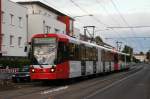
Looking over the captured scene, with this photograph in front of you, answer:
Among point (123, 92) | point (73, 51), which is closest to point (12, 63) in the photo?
point (73, 51)

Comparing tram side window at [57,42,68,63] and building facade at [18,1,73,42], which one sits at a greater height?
building facade at [18,1,73,42]

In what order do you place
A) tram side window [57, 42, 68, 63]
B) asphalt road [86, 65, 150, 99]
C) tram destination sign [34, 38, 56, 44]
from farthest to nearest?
1. tram destination sign [34, 38, 56, 44]
2. tram side window [57, 42, 68, 63]
3. asphalt road [86, 65, 150, 99]

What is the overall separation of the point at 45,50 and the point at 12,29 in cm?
3219

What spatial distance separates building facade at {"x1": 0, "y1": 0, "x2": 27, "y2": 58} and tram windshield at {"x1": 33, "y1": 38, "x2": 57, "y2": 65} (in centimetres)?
2567

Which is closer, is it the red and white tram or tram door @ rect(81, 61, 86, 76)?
the red and white tram

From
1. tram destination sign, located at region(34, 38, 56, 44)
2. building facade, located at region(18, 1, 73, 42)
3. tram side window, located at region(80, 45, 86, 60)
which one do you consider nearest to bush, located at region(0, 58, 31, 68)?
tram side window, located at region(80, 45, 86, 60)

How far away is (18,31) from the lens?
62.5 meters

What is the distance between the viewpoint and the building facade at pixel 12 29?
56781 millimetres

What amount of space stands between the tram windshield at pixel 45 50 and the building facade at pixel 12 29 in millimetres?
25668

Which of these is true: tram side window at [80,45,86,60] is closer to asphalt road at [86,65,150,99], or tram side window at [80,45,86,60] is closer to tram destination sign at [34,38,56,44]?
tram destination sign at [34,38,56,44]

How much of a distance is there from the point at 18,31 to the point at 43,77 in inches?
1370

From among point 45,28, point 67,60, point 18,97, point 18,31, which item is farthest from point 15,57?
point 18,97

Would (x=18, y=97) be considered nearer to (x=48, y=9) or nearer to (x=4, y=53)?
(x=4, y=53)

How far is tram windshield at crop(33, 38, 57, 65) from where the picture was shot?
1122 inches
